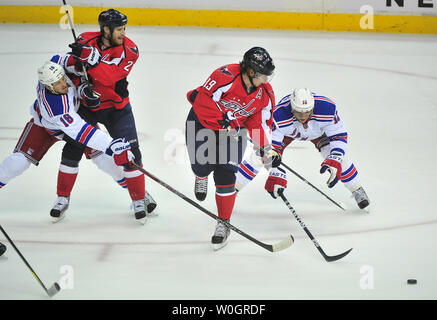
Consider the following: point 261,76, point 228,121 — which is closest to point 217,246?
point 228,121

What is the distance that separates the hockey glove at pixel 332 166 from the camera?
427 centimetres

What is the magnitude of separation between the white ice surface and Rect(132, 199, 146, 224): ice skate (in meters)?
0.05

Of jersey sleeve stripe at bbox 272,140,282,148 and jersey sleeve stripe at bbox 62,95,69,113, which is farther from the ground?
jersey sleeve stripe at bbox 62,95,69,113

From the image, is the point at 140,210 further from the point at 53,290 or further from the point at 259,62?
the point at 259,62

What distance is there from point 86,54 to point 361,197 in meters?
1.90

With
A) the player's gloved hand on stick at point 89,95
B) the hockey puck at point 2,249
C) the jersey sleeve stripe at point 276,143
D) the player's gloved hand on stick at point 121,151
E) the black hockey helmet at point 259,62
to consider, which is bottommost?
the hockey puck at point 2,249

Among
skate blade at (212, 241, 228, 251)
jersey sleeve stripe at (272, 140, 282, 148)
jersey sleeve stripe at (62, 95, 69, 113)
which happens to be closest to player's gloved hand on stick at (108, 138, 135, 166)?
jersey sleeve stripe at (62, 95, 69, 113)

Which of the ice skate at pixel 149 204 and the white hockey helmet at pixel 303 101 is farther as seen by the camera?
the ice skate at pixel 149 204

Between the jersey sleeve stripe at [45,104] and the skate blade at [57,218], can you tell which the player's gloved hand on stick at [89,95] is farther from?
the skate blade at [57,218]

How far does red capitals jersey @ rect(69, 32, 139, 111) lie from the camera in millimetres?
4154

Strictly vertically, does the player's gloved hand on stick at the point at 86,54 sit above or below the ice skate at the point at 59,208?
above

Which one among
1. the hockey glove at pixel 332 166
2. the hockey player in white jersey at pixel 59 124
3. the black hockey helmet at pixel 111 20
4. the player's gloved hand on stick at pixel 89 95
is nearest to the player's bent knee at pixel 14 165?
the hockey player in white jersey at pixel 59 124

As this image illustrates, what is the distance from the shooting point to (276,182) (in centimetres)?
427

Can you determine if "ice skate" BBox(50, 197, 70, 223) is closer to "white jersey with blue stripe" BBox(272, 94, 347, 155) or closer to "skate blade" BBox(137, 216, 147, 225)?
"skate blade" BBox(137, 216, 147, 225)
